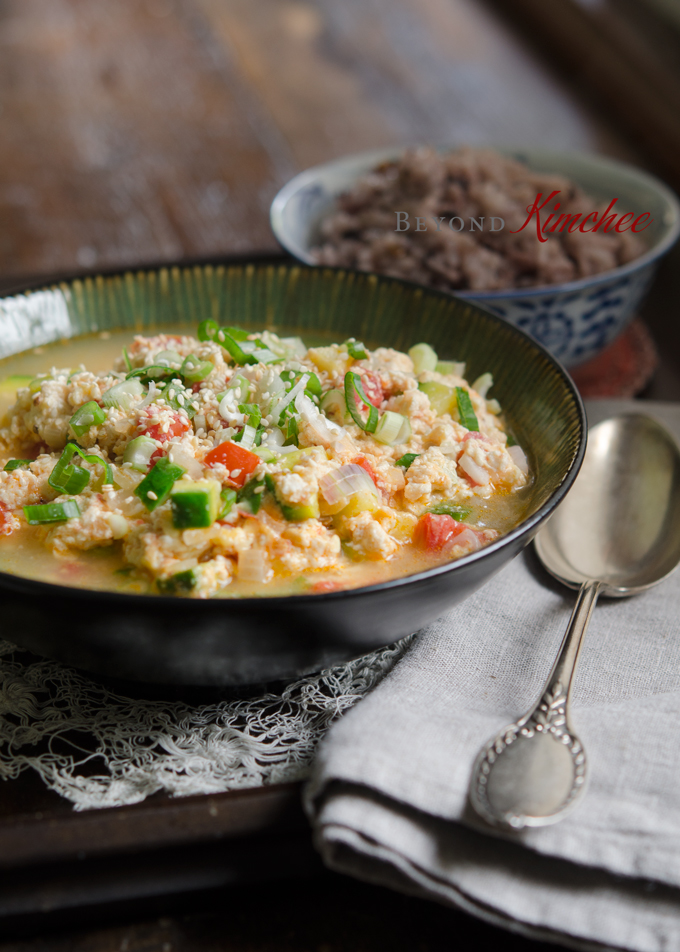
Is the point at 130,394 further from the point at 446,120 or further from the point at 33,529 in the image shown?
the point at 446,120

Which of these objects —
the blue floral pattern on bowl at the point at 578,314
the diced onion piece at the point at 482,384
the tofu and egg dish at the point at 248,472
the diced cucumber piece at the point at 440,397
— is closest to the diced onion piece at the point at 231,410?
the tofu and egg dish at the point at 248,472

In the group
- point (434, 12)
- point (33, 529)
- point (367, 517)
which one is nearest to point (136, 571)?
point (33, 529)

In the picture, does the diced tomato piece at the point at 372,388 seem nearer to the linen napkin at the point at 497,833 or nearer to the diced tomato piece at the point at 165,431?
the diced tomato piece at the point at 165,431

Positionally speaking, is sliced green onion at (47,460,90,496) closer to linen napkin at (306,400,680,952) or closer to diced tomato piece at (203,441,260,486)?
diced tomato piece at (203,441,260,486)

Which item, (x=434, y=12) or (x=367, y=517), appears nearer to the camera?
(x=367, y=517)

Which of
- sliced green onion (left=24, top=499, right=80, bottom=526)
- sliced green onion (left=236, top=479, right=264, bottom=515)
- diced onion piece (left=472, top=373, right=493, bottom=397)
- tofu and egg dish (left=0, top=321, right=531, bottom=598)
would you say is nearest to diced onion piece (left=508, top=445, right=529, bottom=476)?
tofu and egg dish (left=0, top=321, right=531, bottom=598)
